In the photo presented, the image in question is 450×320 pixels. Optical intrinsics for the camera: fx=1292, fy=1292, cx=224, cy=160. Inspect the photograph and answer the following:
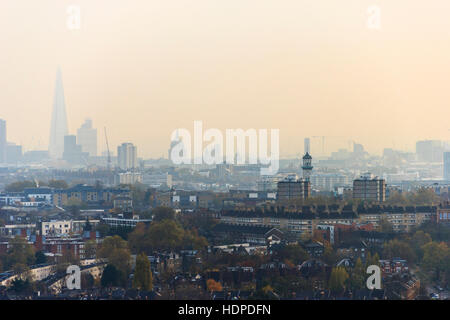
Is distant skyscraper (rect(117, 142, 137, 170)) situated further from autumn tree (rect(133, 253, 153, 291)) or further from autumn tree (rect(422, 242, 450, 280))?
autumn tree (rect(133, 253, 153, 291))

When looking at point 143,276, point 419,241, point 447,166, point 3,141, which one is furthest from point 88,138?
point 143,276

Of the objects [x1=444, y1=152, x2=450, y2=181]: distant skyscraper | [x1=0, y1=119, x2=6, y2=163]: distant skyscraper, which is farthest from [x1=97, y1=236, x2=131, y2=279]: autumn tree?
[x1=444, y1=152, x2=450, y2=181]: distant skyscraper

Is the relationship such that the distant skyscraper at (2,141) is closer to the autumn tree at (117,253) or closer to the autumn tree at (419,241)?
the autumn tree at (117,253)

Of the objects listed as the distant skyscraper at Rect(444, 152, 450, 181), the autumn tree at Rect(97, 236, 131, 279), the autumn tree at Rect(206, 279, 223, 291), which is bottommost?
the autumn tree at Rect(206, 279, 223, 291)

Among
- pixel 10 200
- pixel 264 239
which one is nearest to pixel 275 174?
pixel 10 200


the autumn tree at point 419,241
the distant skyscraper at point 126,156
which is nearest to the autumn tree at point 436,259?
the autumn tree at point 419,241
